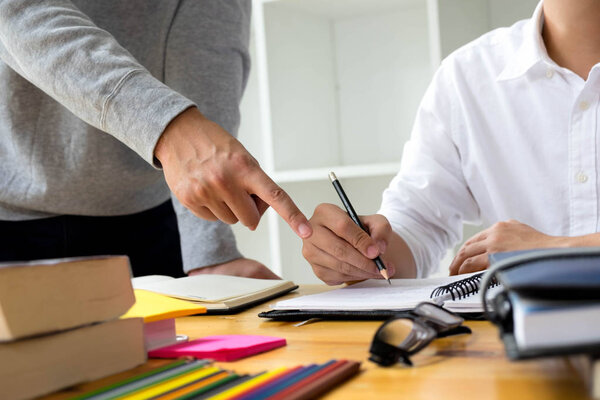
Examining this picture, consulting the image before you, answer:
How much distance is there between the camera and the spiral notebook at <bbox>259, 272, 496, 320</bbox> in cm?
73

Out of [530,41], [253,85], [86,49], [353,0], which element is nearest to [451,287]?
[86,49]

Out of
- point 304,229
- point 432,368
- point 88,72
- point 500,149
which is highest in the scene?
point 88,72

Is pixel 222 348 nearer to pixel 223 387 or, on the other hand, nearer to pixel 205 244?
pixel 223 387

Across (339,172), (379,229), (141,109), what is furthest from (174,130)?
(339,172)

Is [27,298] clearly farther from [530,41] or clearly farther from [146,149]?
[530,41]

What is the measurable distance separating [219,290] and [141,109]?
316 millimetres

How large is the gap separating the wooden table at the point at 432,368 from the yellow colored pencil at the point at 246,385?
5cm

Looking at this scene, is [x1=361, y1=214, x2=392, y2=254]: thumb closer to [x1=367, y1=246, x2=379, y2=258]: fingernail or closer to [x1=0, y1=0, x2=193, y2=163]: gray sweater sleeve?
[x1=367, y1=246, x2=379, y2=258]: fingernail

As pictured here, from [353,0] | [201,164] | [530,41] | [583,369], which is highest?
[353,0]

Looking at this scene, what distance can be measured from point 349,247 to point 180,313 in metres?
0.39

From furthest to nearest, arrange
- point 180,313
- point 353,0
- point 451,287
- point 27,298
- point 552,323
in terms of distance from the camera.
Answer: point 353,0 < point 451,287 < point 180,313 < point 27,298 < point 552,323

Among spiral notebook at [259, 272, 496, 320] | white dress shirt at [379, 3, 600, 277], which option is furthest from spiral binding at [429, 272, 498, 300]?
white dress shirt at [379, 3, 600, 277]

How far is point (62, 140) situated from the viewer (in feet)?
4.30

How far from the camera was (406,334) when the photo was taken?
56 centimetres
